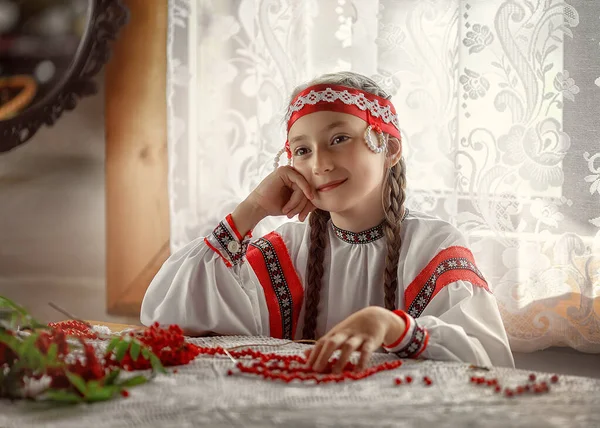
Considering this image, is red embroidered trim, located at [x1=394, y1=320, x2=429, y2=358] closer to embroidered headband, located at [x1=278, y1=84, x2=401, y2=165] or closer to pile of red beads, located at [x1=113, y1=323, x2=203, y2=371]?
pile of red beads, located at [x1=113, y1=323, x2=203, y2=371]

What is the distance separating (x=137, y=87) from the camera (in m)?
2.60

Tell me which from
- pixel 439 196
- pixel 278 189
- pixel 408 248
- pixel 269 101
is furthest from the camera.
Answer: pixel 269 101

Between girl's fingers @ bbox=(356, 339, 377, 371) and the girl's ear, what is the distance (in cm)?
67

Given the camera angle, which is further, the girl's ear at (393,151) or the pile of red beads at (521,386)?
the girl's ear at (393,151)

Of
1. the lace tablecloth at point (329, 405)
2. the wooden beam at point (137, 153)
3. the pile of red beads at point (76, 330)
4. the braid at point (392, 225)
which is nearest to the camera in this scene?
the lace tablecloth at point (329, 405)

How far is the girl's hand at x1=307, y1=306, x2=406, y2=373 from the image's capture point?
1.01m

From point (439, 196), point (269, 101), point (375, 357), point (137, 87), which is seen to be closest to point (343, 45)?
point (269, 101)

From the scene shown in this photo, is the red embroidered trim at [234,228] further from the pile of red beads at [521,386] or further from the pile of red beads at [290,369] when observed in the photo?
the pile of red beads at [521,386]

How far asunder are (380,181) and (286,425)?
929 mm

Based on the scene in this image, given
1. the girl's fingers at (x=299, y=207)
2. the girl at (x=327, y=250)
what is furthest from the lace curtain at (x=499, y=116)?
the girl's fingers at (x=299, y=207)

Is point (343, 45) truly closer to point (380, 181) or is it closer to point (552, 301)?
point (380, 181)

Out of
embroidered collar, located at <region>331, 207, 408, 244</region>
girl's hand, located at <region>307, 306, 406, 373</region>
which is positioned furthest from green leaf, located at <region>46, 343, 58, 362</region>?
embroidered collar, located at <region>331, 207, 408, 244</region>

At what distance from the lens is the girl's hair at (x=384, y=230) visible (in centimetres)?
157

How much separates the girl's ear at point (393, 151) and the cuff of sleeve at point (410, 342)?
55cm
